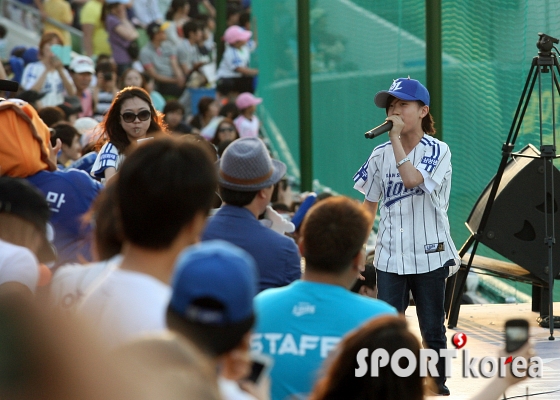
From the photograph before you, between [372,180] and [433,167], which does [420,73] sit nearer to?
[372,180]

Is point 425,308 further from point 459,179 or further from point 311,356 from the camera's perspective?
point 459,179

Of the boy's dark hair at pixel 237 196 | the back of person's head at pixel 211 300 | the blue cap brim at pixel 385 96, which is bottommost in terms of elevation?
the boy's dark hair at pixel 237 196

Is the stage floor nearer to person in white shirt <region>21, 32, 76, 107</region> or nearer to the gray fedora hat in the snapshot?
the gray fedora hat

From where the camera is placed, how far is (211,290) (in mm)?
1913

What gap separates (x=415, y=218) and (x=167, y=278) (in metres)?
3.20

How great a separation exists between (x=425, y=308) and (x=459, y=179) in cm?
375

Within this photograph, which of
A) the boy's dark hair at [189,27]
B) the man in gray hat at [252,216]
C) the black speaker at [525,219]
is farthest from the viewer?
the boy's dark hair at [189,27]

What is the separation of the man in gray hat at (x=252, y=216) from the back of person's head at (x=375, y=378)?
4.56 feet

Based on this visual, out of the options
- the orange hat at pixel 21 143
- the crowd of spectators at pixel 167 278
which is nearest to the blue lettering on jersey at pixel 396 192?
the crowd of spectators at pixel 167 278

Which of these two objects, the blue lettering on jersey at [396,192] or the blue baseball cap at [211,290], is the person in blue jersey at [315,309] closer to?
the blue baseball cap at [211,290]

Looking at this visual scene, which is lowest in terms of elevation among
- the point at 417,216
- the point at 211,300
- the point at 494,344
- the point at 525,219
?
the point at 494,344

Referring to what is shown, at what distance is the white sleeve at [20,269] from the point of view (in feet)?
10.4

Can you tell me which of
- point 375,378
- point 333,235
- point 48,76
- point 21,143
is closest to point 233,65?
point 48,76

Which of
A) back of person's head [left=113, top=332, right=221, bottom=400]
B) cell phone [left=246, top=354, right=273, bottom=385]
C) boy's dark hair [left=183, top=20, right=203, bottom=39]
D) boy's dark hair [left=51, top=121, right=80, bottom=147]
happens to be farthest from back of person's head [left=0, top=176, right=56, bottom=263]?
boy's dark hair [left=183, top=20, right=203, bottom=39]
